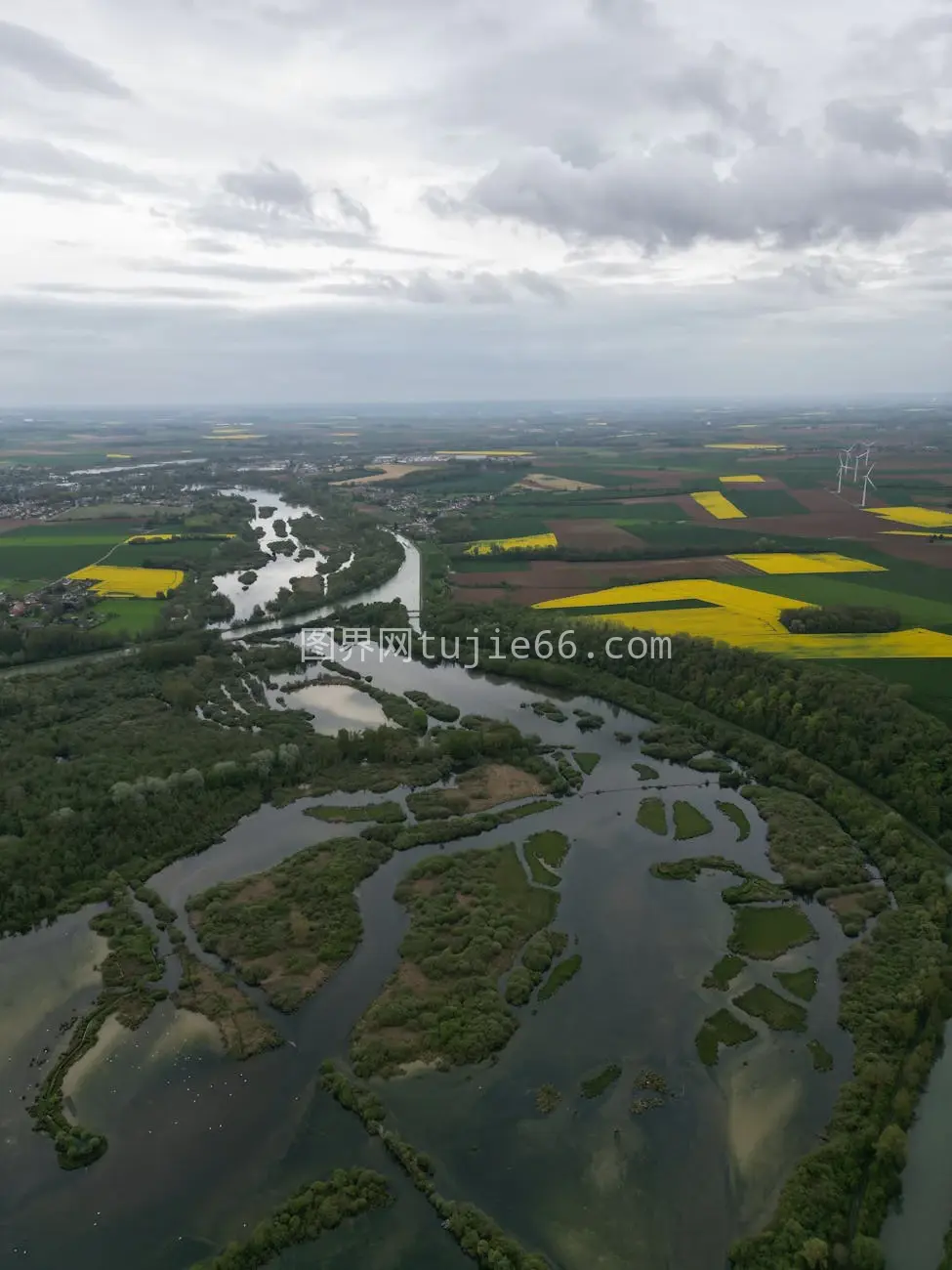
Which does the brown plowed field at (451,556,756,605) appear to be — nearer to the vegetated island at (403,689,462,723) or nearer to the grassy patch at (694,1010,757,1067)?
the vegetated island at (403,689,462,723)

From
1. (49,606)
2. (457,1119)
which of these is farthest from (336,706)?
(49,606)

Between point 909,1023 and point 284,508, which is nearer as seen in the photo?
point 909,1023

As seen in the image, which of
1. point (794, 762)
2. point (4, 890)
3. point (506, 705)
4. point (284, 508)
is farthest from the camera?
point (284, 508)

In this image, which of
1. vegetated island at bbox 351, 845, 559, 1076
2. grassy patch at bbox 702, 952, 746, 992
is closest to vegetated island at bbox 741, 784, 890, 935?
grassy patch at bbox 702, 952, 746, 992

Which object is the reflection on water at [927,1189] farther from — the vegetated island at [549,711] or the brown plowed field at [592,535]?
the brown plowed field at [592,535]

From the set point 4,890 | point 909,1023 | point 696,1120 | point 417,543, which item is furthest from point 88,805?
point 417,543

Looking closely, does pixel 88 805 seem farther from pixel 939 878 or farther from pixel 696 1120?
pixel 939 878

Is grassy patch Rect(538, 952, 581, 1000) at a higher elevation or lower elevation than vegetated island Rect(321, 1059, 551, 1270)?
higher
